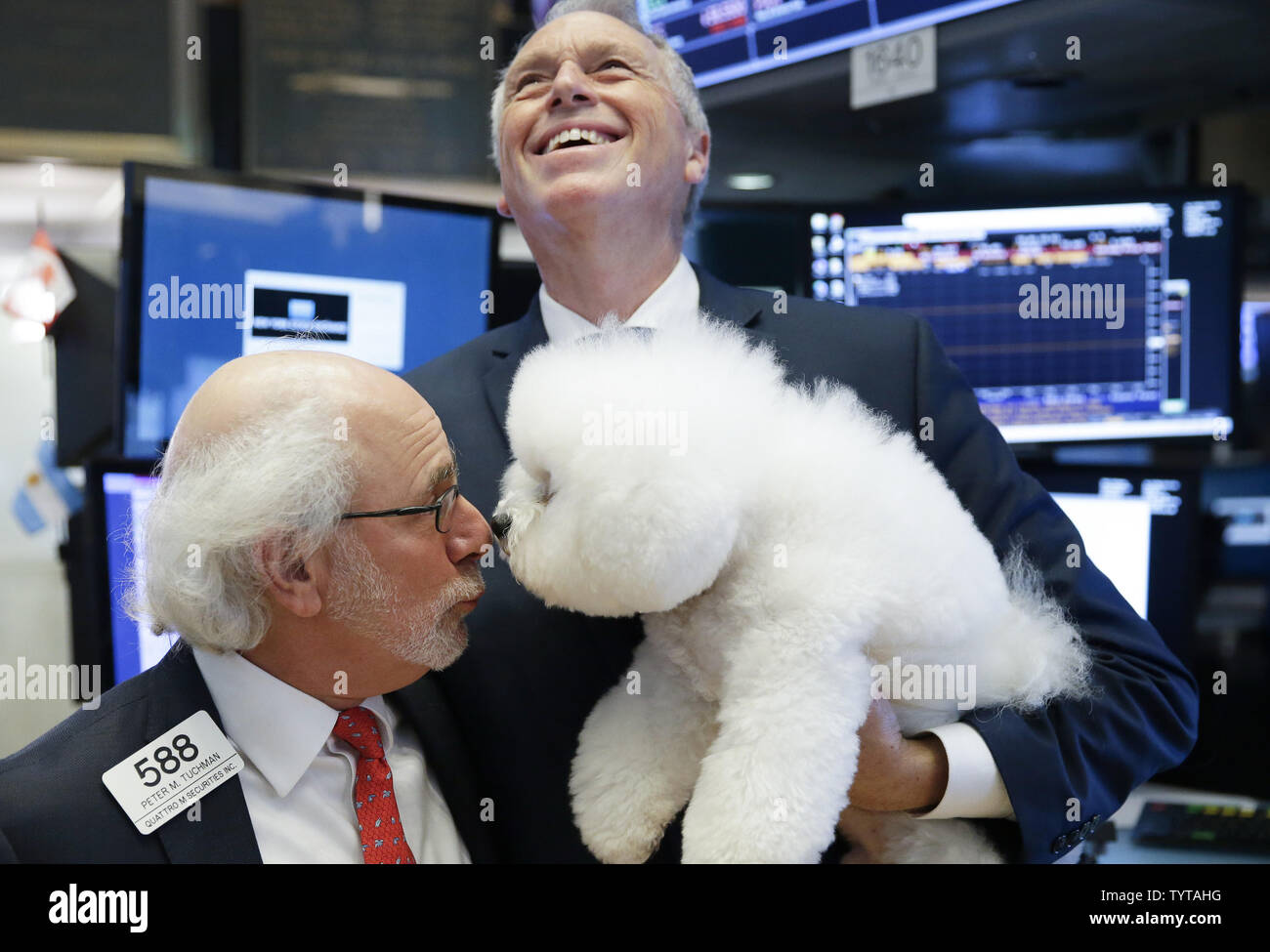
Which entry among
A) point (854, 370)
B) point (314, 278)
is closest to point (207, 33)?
point (314, 278)

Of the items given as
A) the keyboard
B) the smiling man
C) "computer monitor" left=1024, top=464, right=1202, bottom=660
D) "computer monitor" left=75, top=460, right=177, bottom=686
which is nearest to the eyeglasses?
the smiling man

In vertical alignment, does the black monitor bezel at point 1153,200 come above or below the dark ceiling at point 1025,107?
below

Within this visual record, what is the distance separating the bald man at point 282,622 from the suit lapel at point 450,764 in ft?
0.15

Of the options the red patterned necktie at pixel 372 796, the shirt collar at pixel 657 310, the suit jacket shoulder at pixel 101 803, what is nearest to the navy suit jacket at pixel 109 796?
the suit jacket shoulder at pixel 101 803

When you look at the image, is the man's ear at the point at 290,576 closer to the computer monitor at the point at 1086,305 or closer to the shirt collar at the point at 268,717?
the shirt collar at the point at 268,717

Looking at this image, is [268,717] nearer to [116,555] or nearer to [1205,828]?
[116,555]

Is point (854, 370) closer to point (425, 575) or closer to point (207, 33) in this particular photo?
point (425, 575)

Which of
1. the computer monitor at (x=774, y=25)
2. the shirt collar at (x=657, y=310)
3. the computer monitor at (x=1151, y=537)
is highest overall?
the computer monitor at (x=774, y=25)

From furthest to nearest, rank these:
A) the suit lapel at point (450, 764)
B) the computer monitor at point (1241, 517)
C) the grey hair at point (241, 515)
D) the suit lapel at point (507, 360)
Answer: the computer monitor at point (1241, 517)
the suit lapel at point (507, 360)
the suit lapel at point (450, 764)
the grey hair at point (241, 515)

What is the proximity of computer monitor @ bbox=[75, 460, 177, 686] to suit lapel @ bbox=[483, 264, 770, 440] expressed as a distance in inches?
28.8

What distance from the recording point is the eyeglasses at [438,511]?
1194 millimetres

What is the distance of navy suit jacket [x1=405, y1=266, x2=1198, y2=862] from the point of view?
4.02 ft
